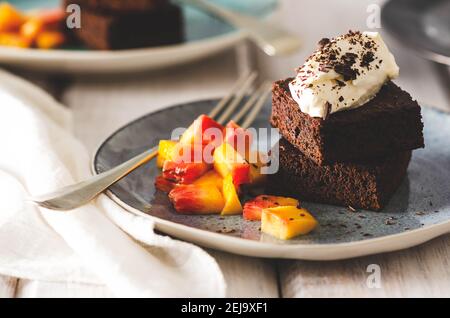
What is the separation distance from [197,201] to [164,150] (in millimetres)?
320

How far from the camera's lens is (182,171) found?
2281 mm

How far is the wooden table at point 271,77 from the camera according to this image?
1960 millimetres

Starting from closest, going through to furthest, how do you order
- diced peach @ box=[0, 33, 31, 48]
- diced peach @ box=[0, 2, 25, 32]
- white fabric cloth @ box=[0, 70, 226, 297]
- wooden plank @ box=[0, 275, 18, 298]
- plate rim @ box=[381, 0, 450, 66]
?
white fabric cloth @ box=[0, 70, 226, 297] < wooden plank @ box=[0, 275, 18, 298] < plate rim @ box=[381, 0, 450, 66] < diced peach @ box=[0, 33, 31, 48] < diced peach @ box=[0, 2, 25, 32]

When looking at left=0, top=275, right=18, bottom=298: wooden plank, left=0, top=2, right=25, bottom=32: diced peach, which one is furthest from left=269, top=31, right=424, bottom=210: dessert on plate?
left=0, top=2, right=25, bottom=32: diced peach

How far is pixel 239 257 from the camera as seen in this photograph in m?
2.09

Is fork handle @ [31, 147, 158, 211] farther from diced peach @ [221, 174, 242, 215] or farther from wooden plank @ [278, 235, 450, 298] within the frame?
wooden plank @ [278, 235, 450, 298]

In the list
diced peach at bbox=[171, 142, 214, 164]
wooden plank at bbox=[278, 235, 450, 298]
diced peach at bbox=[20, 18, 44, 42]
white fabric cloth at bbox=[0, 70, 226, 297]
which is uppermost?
diced peach at bbox=[20, 18, 44, 42]

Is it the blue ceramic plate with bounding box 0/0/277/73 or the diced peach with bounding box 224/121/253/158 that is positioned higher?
the blue ceramic plate with bounding box 0/0/277/73

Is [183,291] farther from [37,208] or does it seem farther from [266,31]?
[266,31]

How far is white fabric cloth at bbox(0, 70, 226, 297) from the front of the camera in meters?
1.89

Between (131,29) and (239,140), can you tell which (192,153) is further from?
(131,29)

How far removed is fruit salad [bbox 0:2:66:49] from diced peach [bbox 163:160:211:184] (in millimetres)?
1454

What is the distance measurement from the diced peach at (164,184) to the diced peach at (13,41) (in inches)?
57.0

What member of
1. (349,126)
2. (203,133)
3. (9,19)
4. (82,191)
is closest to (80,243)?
(82,191)
